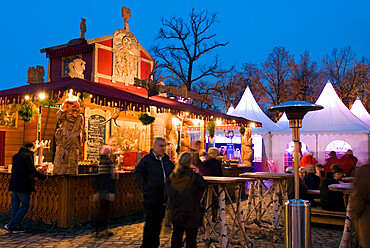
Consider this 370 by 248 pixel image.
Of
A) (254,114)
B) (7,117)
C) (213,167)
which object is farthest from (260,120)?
(213,167)

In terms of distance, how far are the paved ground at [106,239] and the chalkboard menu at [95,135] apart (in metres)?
5.12

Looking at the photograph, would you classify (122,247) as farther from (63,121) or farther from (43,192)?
(63,121)

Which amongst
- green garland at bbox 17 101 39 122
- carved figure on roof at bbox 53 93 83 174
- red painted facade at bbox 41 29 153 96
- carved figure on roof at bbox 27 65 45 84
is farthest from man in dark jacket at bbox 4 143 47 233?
red painted facade at bbox 41 29 153 96

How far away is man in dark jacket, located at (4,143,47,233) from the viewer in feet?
22.1

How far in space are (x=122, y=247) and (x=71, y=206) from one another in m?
1.74

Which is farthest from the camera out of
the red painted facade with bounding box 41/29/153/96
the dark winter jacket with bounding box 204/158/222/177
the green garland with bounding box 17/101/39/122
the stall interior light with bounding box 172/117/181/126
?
the stall interior light with bounding box 172/117/181/126

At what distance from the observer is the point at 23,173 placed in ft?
22.2

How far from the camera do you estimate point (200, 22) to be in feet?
102

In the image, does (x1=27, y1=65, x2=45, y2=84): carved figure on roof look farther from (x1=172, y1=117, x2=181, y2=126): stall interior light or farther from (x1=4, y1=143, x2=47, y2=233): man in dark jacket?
(x1=172, y1=117, x2=181, y2=126): stall interior light

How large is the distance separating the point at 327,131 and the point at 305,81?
17347mm

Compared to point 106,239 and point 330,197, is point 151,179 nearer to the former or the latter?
point 106,239

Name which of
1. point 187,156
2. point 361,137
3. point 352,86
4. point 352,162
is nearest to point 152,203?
point 187,156

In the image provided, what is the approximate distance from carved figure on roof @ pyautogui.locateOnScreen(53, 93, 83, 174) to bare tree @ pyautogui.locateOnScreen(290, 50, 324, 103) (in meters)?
27.1

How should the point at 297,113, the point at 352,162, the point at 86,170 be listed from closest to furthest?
the point at 297,113, the point at 86,170, the point at 352,162
